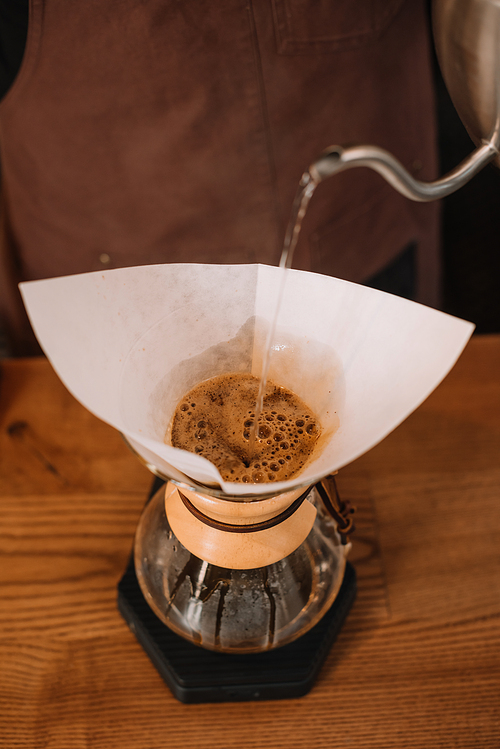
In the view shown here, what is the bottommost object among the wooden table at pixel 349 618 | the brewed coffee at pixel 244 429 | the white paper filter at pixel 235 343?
the wooden table at pixel 349 618

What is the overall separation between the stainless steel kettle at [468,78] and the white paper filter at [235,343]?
9cm

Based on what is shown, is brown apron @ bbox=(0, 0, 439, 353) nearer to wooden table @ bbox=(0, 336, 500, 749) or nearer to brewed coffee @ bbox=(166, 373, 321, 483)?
wooden table @ bbox=(0, 336, 500, 749)

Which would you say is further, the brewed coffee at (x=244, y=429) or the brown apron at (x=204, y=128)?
the brown apron at (x=204, y=128)

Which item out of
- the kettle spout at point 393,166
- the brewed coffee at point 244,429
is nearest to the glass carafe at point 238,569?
the brewed coffee at point 244,429

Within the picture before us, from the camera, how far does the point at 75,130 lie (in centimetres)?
84

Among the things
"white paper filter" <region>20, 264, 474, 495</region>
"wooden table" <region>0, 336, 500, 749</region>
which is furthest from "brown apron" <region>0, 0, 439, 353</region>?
"white paper filter" <region>20, 264, 474, 495</region>

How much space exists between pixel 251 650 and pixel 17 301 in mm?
862

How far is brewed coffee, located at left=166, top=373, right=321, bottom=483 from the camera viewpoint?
0.45 metres

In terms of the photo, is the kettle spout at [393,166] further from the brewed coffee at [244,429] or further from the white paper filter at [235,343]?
the brewed coffee at [244,429]

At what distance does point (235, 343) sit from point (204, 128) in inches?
20.1

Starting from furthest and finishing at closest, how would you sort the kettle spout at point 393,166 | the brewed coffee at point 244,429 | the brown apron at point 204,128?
the brown apron at point 204,128, the brewed coffee at point 244,429, the kettle spout at point 393,166

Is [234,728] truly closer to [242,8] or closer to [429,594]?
[429,594]

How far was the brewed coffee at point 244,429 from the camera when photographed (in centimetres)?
45

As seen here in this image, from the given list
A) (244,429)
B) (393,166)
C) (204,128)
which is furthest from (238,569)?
(204,128)
